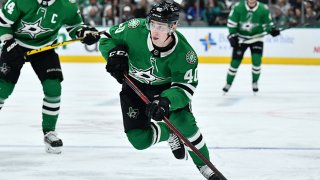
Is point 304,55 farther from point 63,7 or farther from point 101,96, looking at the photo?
point 63,7

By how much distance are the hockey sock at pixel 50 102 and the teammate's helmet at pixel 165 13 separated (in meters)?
1.30

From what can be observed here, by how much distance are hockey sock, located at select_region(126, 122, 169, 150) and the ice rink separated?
0.17 m

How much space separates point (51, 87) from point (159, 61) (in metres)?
1.19

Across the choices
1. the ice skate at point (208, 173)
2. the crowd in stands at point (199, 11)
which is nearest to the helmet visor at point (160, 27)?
the ice skate at point (208, 173)

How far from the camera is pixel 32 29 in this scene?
4.84 meters

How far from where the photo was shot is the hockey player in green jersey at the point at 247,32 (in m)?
9.01

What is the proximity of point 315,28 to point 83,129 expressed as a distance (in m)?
7.24

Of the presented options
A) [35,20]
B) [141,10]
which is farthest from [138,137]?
[141,10]

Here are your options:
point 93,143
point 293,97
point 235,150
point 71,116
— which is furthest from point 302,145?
point 293,97

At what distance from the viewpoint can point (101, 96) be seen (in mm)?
8500

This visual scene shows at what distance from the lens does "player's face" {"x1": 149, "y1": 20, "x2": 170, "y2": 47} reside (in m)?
3.67

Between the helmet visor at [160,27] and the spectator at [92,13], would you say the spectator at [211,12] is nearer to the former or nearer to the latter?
the spectator at [92,13]

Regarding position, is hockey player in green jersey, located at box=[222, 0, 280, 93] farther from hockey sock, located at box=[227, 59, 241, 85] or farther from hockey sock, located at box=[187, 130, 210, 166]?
hockey sock, located at box=[187, 130, 210, 166]

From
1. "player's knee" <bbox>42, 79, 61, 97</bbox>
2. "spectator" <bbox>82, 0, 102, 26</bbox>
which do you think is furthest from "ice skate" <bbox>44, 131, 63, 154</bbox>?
"spectator" <bbox>82, 0, 102, 26</bbox>
